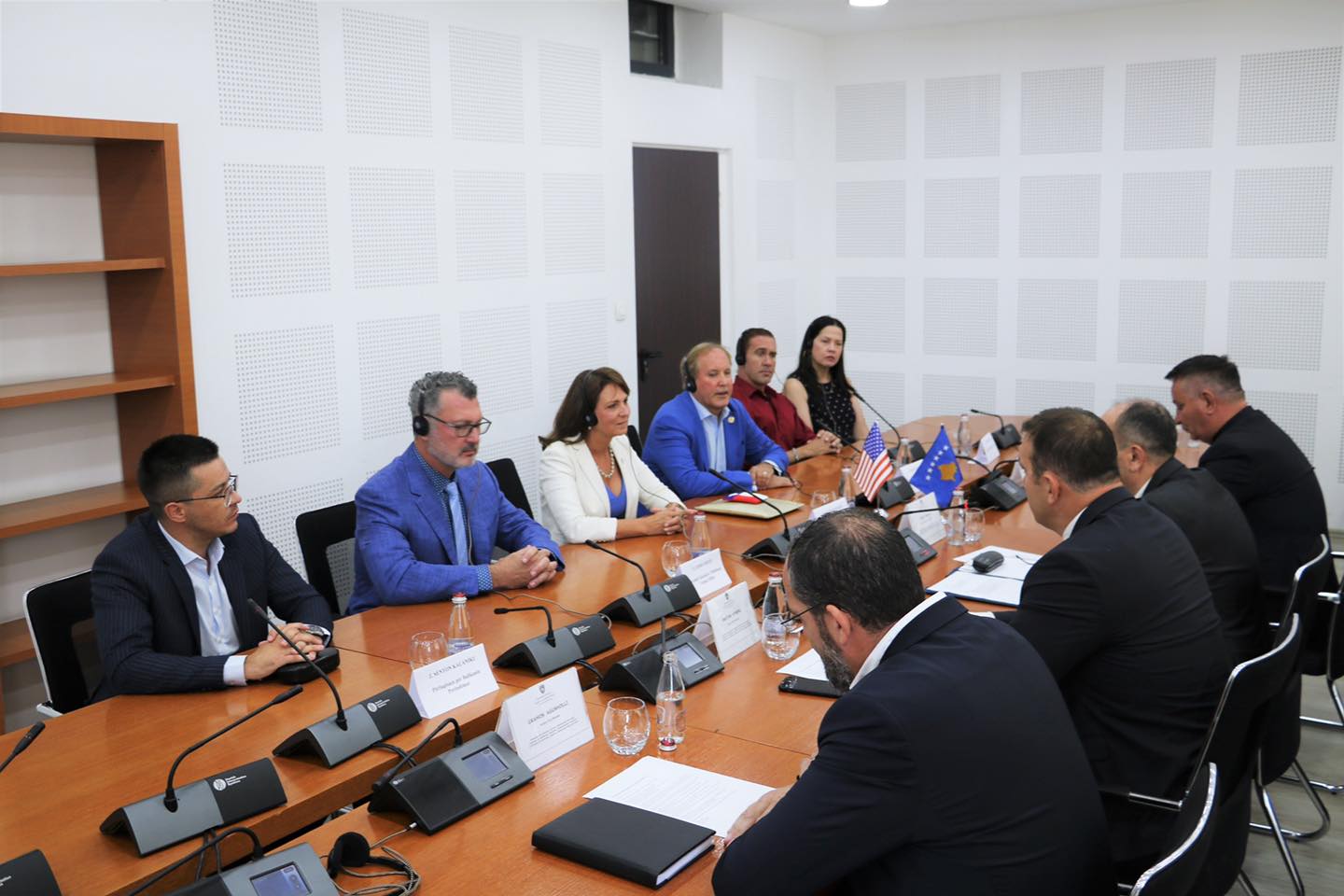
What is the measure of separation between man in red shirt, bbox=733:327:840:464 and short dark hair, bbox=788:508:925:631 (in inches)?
140

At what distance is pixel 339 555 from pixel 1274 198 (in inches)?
238

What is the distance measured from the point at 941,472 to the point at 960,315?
3975 millimetres

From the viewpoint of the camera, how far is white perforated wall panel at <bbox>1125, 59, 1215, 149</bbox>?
7.08 m

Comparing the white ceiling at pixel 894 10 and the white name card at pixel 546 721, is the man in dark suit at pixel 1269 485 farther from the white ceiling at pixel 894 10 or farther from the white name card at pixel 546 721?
the white ceiling at pixel 894 10

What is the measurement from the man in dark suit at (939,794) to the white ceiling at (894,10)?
19.1 feet

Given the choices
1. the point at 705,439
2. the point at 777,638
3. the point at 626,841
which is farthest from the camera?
the point at 705,439

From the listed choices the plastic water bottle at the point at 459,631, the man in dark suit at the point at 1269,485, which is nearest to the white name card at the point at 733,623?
the plastic water bottle at the point at 459,631

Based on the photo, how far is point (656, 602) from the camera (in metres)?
3.13

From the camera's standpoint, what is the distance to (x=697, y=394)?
4.95 m

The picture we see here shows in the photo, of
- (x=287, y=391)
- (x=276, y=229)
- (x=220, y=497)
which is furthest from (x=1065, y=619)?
(x=276, y=229)

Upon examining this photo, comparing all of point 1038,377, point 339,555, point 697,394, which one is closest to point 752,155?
point 1038,377

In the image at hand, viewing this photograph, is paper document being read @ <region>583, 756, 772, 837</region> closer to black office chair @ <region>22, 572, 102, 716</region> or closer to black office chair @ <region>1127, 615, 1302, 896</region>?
black office chair @ <region>1127, 615, 1302, 896</region>

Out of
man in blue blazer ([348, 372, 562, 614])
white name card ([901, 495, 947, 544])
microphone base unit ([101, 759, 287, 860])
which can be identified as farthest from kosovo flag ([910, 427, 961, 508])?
microphone base unit ([101, 759, 287, 860])

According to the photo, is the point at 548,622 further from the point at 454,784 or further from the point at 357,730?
the point at 454,784
